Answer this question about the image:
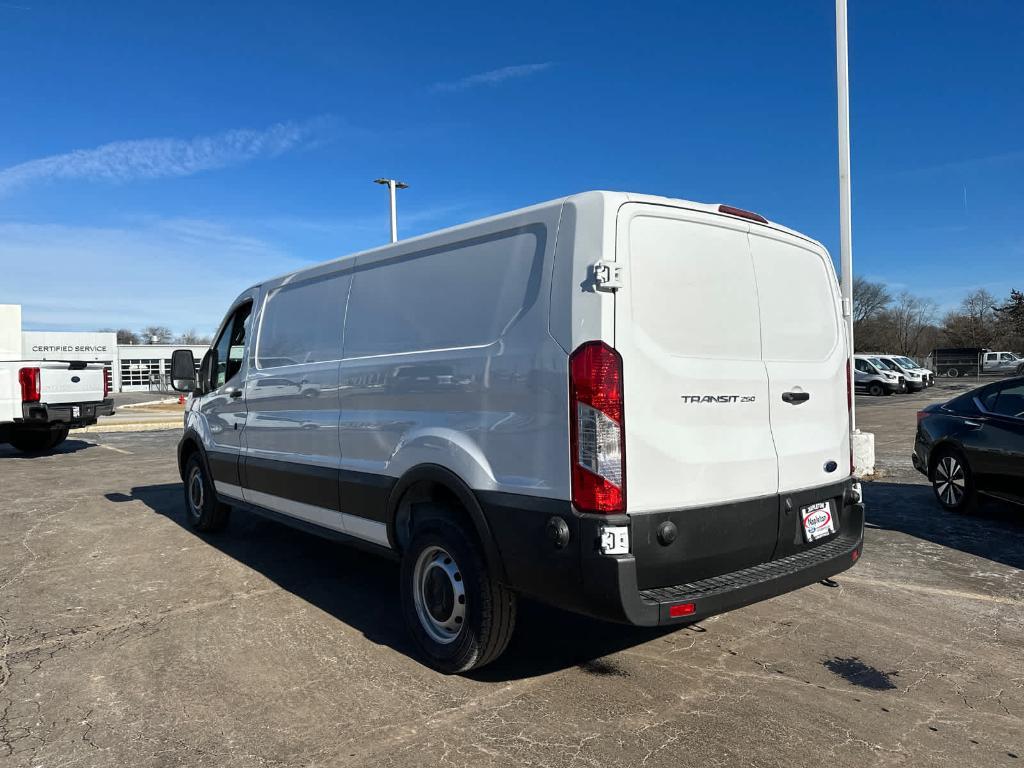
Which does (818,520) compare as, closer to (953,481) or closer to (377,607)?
(377,607)

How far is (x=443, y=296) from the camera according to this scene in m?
3.86

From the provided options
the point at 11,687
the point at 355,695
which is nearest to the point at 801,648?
the point at 355,695

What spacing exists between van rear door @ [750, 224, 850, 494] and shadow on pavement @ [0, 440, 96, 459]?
560 inches

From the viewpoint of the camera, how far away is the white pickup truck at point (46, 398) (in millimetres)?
12586

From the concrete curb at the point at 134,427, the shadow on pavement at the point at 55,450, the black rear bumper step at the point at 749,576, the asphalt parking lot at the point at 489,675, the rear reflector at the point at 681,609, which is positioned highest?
the black rear bumper step at the point at 749,576

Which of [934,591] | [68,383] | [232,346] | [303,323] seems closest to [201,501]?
[232,346]

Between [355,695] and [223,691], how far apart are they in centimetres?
66

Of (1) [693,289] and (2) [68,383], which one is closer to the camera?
(1) [693,289]

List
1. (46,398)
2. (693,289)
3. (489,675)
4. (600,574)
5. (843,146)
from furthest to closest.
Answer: (46,398), (843,146), (489,675), (693,289), (600,574)

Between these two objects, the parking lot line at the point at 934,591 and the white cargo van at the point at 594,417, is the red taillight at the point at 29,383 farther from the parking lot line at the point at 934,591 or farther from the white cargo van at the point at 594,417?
the parking lot line at the point at 934,591

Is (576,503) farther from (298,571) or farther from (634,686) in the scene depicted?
(298,571)

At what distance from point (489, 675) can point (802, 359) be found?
2.31 meters

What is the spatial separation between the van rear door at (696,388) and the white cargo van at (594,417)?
0.03 feet

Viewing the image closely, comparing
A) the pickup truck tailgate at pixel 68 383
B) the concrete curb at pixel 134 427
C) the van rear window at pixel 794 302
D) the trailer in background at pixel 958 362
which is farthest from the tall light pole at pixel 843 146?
the trailer in background at pixel 958 362
